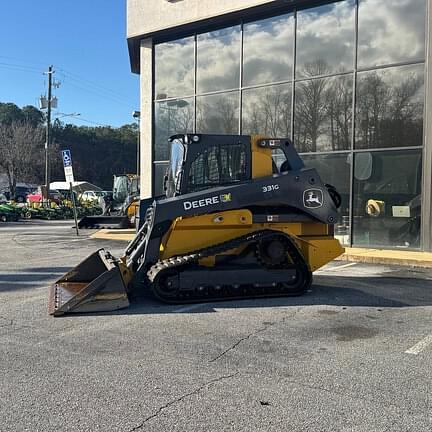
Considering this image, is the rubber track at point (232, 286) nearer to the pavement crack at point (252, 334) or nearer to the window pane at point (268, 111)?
the pavement crack at point (252, 334)

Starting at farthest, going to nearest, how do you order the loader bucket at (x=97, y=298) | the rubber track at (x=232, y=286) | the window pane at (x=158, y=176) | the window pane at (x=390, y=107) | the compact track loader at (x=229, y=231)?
the window pane at (x=158, y=176)
the window pane at (x=390, y=107)
the compact track loader at (x=229, y=231)
the rubber track at (x=232, y=286)
the loader bucket at (x=97, y=298)

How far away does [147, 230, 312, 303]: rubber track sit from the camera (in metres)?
7.11

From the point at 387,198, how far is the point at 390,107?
2292 mm

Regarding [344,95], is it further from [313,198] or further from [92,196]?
[92,196]

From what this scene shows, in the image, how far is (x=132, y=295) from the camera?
7543mm

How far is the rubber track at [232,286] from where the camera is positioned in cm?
711

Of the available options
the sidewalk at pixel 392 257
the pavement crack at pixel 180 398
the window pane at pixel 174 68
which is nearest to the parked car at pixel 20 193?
the window pane at pixel 174 68

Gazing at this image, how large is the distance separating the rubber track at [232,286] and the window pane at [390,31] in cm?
755

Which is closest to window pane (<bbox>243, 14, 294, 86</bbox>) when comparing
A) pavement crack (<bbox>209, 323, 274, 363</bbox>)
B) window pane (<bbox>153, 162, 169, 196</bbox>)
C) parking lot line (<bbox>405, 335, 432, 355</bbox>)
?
window pane (<bbox>153, 162, 169, 196</bbox>)

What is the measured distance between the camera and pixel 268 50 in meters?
15.0

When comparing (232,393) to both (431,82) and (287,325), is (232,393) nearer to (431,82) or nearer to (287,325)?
(287,325)

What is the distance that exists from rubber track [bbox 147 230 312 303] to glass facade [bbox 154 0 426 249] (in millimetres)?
6210

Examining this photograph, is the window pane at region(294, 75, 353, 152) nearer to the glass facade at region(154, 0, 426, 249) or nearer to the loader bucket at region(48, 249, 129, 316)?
the glass facade at region(154, 0, 426, 249)

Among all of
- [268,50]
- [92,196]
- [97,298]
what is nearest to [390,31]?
[268,50]
